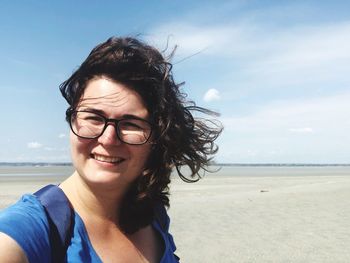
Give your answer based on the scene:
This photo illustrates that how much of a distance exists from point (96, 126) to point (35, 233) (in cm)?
62

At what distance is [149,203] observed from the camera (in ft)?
7.80

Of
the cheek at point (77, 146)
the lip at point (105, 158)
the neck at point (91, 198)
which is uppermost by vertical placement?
the cheek at point (77, 146)

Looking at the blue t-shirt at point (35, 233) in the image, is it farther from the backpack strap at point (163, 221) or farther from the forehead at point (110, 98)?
the backpack strap at point (163, 221)

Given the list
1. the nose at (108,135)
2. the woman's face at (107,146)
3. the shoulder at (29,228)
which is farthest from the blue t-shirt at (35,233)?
the nose at (108,135)

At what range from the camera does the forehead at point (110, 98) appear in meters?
2.00

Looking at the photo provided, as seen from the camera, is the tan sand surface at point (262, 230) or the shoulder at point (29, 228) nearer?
the shoulder at point (29, 228)

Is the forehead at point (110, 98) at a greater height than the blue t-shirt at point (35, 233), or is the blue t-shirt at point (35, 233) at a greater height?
the forehead at point (110, 98)

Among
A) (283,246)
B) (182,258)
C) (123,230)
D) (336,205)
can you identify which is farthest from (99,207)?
(336,205)

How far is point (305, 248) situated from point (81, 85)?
714 centimetres

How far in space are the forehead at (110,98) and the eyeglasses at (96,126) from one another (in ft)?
0.12

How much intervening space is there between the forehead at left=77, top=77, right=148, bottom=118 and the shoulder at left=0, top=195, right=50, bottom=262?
0.55 m

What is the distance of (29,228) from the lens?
1.51 m

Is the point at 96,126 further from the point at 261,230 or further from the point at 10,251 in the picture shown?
the point at 261,230

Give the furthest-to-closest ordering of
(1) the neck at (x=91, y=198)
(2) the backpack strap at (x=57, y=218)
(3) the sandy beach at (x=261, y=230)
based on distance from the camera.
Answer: (3) the sandy beach at (x=261, y=230)
(1) the neck at (x=91, y=198)
(2) the backpack strap at (x=57, y=218)
